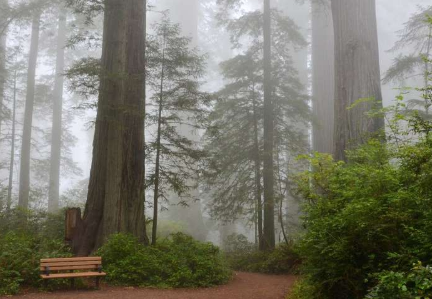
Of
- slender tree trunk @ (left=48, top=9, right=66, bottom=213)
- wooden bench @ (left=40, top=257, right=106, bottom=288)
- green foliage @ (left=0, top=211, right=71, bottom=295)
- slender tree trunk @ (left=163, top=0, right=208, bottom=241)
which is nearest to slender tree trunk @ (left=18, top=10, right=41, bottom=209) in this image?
slender tree trunk @ (left=48, top=9, right=66, bottom=213)

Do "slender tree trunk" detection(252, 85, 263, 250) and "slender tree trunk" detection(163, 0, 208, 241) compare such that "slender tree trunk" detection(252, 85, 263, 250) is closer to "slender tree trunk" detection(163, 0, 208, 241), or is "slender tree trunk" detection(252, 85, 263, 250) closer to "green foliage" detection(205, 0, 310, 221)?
"green foliage" detection(205, 0, 310, 221)

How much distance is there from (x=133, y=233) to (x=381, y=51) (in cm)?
4110

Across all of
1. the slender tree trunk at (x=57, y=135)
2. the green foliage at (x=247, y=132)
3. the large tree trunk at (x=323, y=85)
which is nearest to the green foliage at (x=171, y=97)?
the green foliage at (x=247, y=132)

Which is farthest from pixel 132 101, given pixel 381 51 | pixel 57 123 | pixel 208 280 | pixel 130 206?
pixel 381 51

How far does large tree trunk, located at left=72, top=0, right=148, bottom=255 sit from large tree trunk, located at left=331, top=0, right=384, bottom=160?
4951 mm

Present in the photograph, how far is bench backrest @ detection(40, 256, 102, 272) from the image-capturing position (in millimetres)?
8500

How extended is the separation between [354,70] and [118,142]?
19.9 ft

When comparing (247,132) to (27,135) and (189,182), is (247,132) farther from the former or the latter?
(27,135)

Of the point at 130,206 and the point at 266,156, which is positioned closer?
the point at 130,206

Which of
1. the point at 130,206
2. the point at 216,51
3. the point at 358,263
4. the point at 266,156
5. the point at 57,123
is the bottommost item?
the point at 358,263

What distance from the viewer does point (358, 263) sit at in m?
5.43

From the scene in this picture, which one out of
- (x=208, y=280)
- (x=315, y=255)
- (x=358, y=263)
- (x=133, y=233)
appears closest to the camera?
(x=358, y=263)

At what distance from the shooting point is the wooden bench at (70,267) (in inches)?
332

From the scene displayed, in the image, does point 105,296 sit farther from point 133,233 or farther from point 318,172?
point 318,172
